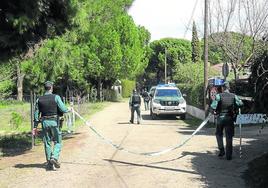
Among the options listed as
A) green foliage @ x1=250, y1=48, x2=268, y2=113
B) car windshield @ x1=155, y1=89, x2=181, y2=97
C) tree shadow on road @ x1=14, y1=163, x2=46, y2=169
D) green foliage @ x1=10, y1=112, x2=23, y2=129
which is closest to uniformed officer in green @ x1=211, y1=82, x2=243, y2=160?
Answer: green foliage @ x1=250, y1=48, x2=268, y2=113

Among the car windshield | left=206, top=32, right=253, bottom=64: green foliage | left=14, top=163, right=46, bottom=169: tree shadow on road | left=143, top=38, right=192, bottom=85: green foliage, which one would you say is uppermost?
left=143, top=38, right=192, bottom=85: green foliage

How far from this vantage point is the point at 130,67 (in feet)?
190

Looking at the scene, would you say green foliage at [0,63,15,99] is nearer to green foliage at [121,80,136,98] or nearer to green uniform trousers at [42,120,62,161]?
green uniform trousers at [42,120,62,161]

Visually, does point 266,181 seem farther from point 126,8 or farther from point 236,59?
point 236,59

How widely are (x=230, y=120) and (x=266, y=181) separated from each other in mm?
3269

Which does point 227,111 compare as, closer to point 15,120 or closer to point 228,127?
point 228,127

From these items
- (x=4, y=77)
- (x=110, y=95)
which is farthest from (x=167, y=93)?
(x=110, y=95)

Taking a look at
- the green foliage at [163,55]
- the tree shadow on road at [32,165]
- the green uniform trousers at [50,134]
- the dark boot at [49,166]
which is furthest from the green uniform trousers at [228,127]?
the green foliage at [163,55]

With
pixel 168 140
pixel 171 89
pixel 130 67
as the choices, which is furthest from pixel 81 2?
pixel 130 67

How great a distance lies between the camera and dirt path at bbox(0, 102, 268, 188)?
991cm

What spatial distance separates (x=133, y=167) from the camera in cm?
1159

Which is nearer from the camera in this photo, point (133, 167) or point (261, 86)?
point (261, 86)

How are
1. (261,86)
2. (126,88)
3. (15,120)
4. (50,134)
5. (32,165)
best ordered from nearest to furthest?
(261,86) → (50,134) → (32,165) → (15,120) → (126,88)

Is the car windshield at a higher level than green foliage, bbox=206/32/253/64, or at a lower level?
lower
